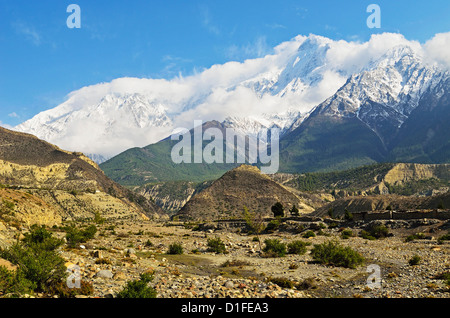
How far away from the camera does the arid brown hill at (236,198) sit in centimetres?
11650

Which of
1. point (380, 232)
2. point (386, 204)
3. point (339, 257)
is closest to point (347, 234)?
point (380, 232)

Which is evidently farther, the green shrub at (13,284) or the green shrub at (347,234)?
the green shrub at (347,234)

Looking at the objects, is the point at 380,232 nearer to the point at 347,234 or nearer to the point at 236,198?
the point at 347,234

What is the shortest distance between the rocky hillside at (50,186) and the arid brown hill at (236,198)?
66.2 ft

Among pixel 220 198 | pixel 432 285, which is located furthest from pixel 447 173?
pixel 432 285

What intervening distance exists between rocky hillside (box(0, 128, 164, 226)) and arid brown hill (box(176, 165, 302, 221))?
20.2 metres

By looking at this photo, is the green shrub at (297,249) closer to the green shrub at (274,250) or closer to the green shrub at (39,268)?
the green shrub at (274,250)

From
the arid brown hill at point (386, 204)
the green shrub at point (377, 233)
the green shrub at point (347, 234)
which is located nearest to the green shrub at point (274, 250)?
the green shrub at point (347, 234)

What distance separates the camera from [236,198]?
5069 inches

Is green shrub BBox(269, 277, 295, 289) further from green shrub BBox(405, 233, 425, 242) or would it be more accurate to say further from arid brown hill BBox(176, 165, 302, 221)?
arid brown hill BBox(176, 165, 302, 221)

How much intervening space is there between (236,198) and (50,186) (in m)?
64.6
